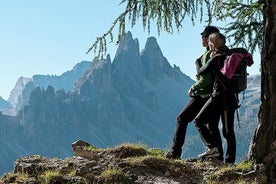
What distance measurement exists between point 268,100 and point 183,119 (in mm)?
1625

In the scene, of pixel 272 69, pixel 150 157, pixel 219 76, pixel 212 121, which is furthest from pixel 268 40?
pixel 150 157

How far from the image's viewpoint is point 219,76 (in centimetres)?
705

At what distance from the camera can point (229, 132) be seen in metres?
7.26

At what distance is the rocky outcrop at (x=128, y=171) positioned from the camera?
6.28 metres

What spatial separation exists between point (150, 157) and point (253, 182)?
161 cm

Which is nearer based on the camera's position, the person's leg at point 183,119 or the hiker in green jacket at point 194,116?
the hiker in green jacket at point 194,116

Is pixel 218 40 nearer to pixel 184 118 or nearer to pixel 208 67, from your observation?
pixel 208 67

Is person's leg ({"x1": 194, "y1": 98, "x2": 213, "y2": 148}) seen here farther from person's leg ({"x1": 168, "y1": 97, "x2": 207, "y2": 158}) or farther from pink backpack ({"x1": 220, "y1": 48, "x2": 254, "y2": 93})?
pink backpack ({"x1": 220, "y1": 48, "x2": 254, "y2": 93})

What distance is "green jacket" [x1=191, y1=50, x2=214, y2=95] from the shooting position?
285 inches

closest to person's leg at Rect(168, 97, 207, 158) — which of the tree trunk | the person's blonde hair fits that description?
the person's blonde hair

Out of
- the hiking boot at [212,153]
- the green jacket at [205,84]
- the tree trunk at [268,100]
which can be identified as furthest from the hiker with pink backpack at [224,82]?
the tree trunk at [268,100]

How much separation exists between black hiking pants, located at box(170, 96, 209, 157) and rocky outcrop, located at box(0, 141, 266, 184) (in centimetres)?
40

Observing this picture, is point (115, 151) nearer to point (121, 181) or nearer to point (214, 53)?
point (121, 181)

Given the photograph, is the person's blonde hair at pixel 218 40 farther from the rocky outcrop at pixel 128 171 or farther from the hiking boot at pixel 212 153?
the rocky outcrop at pixel 128 171
